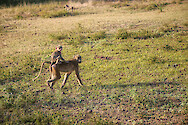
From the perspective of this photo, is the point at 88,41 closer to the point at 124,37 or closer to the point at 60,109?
the point at 124,37

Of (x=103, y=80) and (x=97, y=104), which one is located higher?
(x=103, y=80)

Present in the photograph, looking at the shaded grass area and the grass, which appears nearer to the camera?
the shaded grass area

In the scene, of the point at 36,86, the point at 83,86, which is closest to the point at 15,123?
the point at 36,86

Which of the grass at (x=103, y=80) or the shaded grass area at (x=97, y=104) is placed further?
the grass at (x=103, y=80)

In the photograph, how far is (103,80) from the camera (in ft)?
22.8

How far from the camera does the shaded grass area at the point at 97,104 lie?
5.12 metres

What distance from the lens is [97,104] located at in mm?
5727

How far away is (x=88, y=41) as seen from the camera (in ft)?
36.2

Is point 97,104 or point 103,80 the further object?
point 103,80

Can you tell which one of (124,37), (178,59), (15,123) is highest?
(124,37)

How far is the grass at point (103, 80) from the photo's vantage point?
17.4ft

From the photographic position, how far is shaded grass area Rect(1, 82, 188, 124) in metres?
5.12

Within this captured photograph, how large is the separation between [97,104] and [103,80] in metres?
1.37

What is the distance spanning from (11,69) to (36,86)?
187 cm
